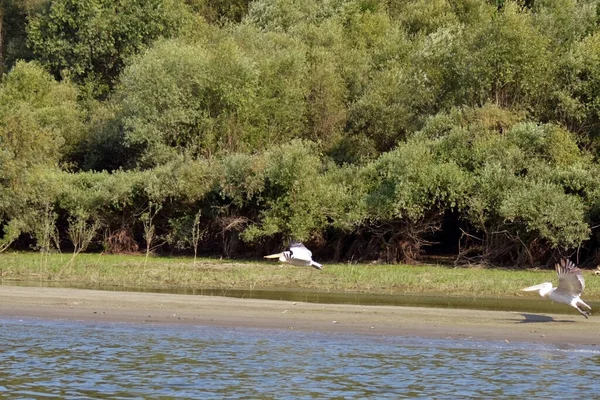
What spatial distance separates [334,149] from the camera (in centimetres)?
4512

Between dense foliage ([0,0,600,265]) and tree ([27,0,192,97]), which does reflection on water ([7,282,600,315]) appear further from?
tree ([27,0,192,97])

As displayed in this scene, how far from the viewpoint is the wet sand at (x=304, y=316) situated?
768 inches

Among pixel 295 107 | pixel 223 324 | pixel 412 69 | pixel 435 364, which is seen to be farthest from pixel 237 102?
pixel 435 364

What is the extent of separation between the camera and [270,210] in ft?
118

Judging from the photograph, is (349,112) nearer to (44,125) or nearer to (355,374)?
(44,125)

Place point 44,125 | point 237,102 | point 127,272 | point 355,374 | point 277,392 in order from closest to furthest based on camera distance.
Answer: point 277,392
point 355,374
point 127,272
point 237,102
point 44,125

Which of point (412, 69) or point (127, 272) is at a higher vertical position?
point (412, 69)

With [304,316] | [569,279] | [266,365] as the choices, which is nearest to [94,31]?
[304,316]

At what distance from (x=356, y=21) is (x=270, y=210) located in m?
23.1

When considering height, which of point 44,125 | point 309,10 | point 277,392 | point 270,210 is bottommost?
point 277,392

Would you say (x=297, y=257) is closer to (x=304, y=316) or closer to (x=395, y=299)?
(x=395, y=299)

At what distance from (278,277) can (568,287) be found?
10.3 m

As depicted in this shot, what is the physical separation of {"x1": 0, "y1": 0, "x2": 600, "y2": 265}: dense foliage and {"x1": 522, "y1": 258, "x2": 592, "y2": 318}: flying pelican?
11481 mm

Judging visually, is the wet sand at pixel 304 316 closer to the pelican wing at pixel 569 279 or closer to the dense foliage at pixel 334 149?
the pelican wing at pixel 569 279
